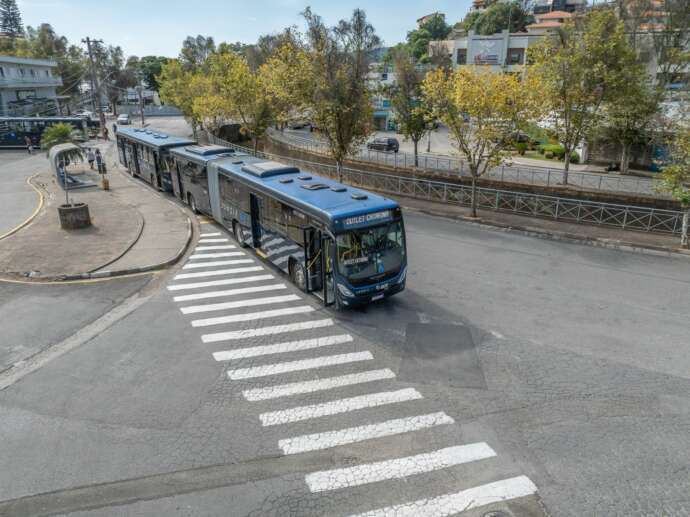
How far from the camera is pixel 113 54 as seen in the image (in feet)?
373

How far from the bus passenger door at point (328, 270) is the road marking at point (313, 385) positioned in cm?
315

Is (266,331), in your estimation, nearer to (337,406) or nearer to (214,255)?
(337,406)

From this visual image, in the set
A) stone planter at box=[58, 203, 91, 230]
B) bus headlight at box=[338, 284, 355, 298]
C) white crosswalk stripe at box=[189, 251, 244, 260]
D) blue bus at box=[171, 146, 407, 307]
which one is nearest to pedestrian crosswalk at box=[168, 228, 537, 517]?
blue bus at box=[171, 146, 407, 307]

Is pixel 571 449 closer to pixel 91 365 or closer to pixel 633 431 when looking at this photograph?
pixel 633 431

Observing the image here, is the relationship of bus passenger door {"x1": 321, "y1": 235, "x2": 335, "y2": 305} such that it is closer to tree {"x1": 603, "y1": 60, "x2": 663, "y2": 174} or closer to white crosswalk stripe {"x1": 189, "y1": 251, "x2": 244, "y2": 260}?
white crosswalk stripe {"x1": 189, "y1": 251, "x2": 244, "y2": 260}

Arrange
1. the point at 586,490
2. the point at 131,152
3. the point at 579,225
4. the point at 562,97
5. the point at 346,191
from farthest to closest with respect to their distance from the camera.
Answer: the point at 131,152 → the point at 562,97 → the point at 579,225 → the point at 346,191 → the point at 586,490

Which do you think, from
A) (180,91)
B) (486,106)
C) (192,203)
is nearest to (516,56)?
(180,91)

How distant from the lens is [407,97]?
116 ft

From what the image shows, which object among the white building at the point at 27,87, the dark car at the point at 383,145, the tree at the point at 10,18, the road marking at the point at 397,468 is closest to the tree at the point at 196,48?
the white building at the point at 27,87

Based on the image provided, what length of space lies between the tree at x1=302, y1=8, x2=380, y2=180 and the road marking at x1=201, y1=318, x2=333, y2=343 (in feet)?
55.3

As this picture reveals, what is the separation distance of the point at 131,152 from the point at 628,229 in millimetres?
31262

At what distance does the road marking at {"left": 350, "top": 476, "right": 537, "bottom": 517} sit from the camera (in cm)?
727

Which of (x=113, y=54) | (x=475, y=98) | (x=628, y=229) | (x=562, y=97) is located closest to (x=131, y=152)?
(x=475, y=98)

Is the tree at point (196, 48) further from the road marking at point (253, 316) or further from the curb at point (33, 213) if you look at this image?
the road marking at point (253, 316)
